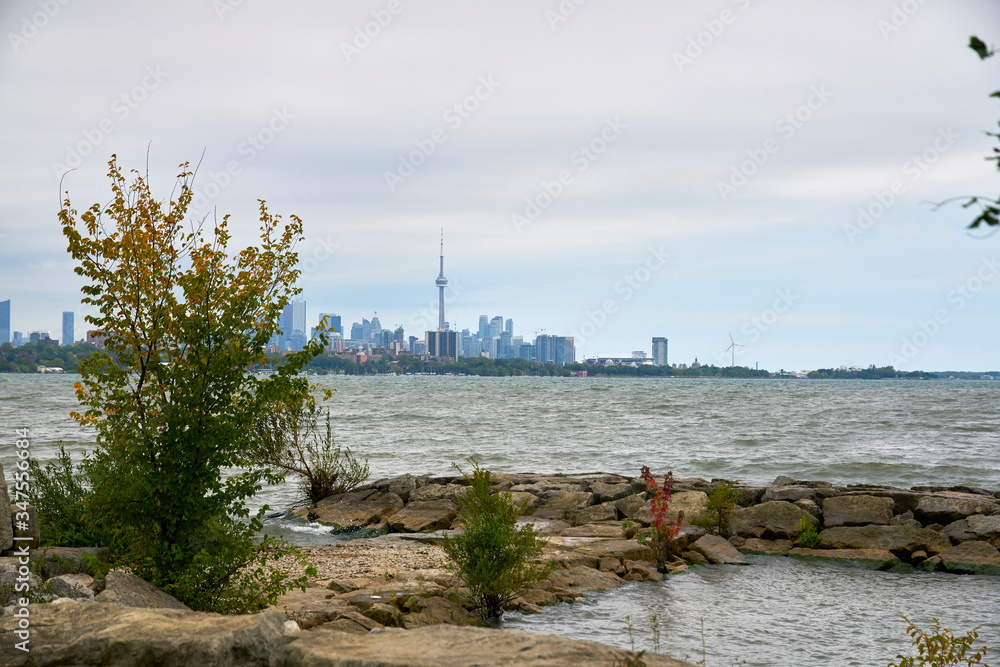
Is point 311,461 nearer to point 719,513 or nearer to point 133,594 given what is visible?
point 719,513

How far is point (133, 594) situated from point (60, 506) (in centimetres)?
396

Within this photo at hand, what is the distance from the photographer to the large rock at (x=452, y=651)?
12.1 ft

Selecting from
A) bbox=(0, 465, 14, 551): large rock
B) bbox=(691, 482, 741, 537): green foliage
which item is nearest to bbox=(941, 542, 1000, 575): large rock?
bbox=(691, 482, 741, 537): green foliage

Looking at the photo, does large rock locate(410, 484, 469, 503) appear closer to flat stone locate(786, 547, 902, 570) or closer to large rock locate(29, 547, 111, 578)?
flat stone locate(786, 547, 902, 570)

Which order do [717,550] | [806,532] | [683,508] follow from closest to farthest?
[717,550]
[806,532]
[683,508]

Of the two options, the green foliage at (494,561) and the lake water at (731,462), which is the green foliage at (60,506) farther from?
the lake water at (731,462)

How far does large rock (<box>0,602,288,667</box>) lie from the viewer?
4027 mm

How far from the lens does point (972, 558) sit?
34.9 ft

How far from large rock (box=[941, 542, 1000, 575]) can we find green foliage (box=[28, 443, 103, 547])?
35.2 feet

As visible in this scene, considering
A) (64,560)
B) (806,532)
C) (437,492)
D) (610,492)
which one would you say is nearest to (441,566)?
(64,560)

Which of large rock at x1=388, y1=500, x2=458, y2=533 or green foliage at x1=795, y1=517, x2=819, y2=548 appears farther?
large rock at x1=388, y1=500, x2=458, y2=533

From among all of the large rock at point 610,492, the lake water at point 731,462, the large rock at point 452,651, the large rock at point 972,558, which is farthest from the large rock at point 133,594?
the large rock at point 972,558

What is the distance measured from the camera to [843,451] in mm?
27125

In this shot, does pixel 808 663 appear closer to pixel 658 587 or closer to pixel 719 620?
pixel 719 620
